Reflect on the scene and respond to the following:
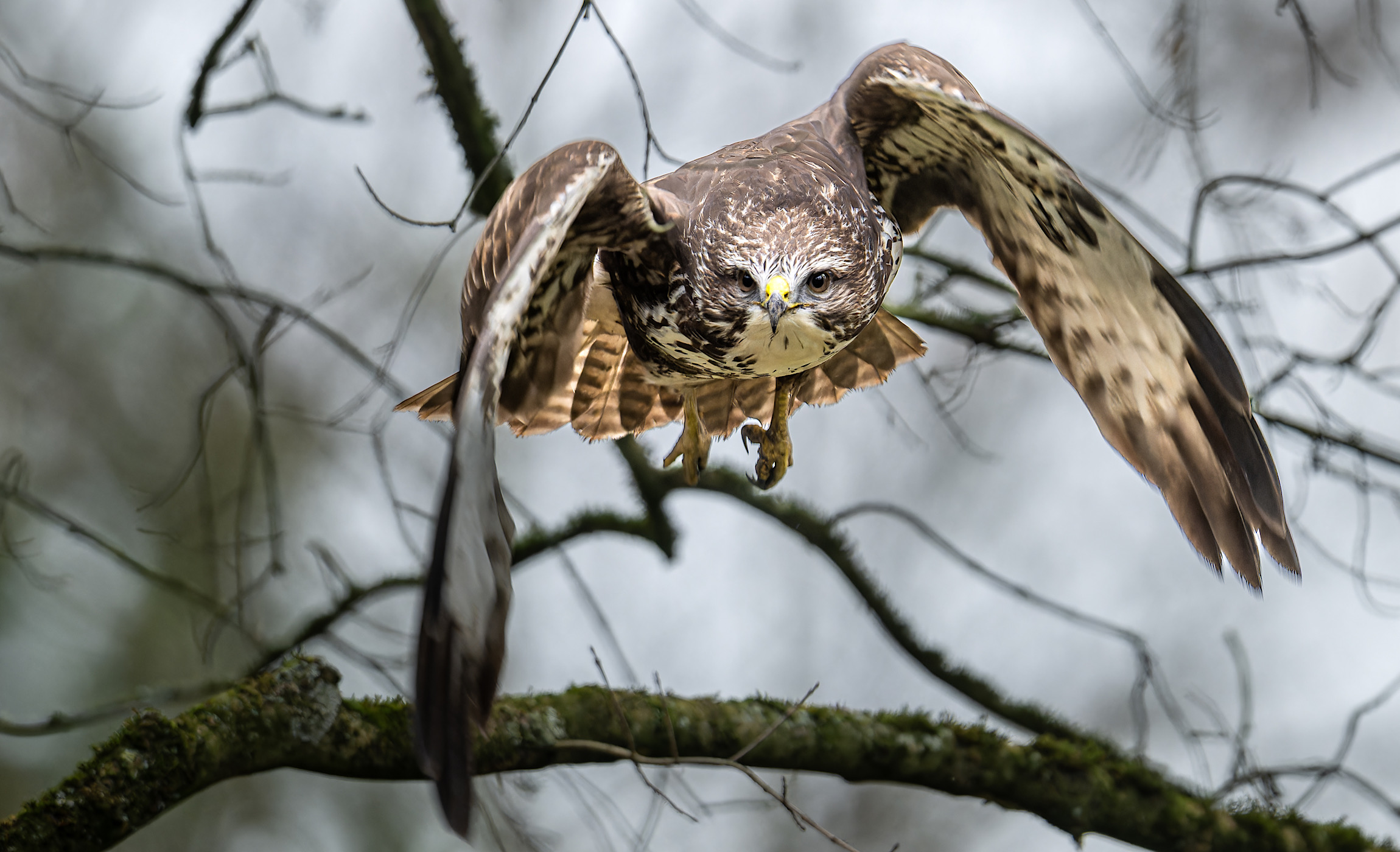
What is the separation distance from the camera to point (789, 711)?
9.09 feet

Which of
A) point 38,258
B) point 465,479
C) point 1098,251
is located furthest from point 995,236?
point 38,258

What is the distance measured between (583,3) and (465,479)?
112 centimetres

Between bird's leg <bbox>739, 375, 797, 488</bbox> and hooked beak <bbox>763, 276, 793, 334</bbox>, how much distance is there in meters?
0.76

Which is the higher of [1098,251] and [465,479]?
[1098,251]

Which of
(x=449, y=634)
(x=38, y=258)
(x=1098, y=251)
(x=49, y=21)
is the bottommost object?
(x=449, y=634)

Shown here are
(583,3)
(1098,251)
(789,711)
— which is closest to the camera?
(583,3)

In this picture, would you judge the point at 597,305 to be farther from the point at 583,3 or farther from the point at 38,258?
the point at 38,258

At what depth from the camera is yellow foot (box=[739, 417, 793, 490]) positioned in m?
3.25

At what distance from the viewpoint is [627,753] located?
95.6 inches

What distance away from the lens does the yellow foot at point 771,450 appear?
128 inches

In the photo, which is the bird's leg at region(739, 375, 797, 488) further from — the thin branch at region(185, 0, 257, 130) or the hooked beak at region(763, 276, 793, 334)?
the thin branch at region(185, 0, 257, 130)

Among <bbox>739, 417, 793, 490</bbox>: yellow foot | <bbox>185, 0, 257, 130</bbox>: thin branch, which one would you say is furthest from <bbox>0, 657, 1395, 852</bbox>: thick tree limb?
<bbox>185, 0, 257, 130</bbox>: thin branch

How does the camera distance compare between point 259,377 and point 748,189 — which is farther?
point 259,377

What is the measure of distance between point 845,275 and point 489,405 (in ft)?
3.36
